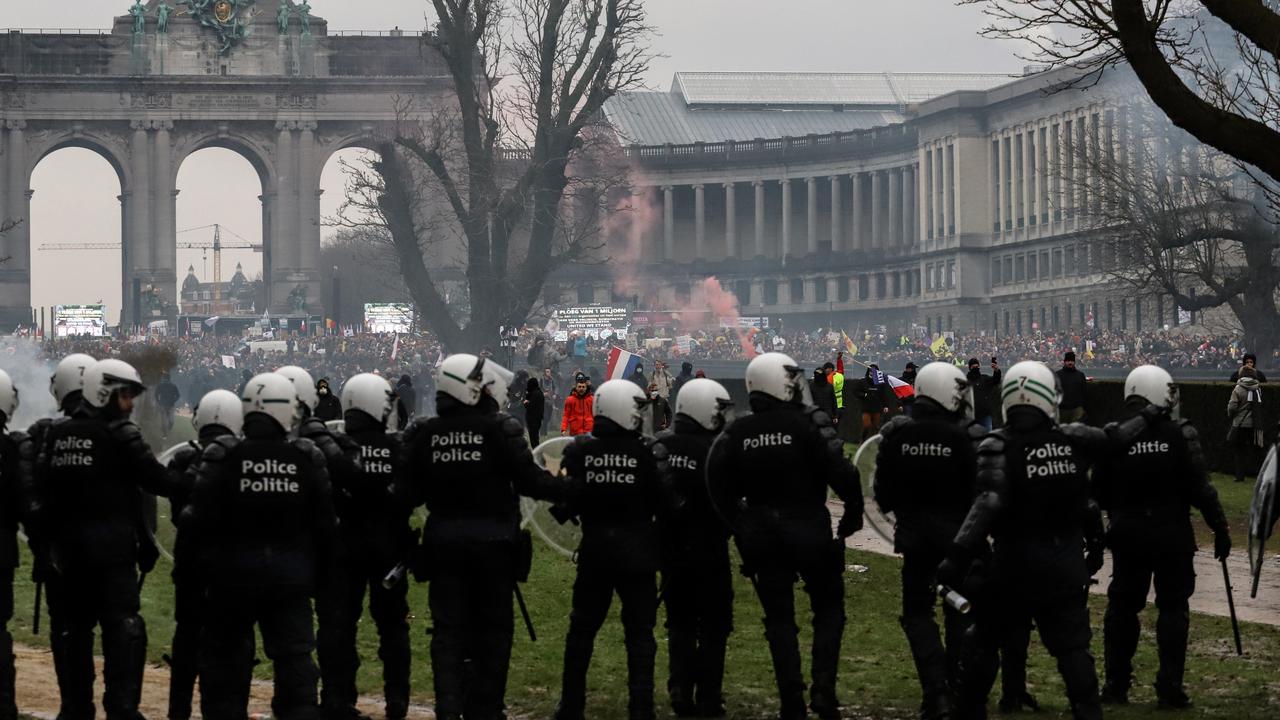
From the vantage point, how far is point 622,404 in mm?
12086

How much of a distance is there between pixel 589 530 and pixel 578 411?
690 inches

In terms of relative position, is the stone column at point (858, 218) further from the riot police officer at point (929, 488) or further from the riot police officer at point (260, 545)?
the riot police officer at point (260, 545)

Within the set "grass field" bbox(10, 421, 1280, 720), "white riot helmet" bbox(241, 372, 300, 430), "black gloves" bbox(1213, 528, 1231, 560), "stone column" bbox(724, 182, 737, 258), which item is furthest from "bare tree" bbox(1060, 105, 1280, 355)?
"stone column" bbox(724, 182, 737, 258)

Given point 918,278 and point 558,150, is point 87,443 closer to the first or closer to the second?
point 558,150

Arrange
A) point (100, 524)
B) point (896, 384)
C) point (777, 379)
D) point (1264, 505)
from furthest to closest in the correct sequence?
point (896, 384), point (1264, 505), point (777, 379), point (100, 524)

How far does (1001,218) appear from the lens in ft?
365

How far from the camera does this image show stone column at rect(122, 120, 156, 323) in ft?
389

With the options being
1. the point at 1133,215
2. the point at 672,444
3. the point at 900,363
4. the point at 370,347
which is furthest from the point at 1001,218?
the point at 672,444

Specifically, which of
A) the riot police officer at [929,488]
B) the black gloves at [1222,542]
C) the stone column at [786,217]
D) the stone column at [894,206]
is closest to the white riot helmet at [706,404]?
the riot police officer at [929,488]

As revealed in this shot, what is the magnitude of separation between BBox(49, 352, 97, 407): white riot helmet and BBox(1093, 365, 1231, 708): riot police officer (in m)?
6.45

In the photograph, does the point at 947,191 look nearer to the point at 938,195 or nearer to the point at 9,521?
the point at 938,195

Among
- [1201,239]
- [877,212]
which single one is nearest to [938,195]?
[877,212]

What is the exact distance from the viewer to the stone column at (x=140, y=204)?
11850 centimetres

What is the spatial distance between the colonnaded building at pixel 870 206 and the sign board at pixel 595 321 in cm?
2138
